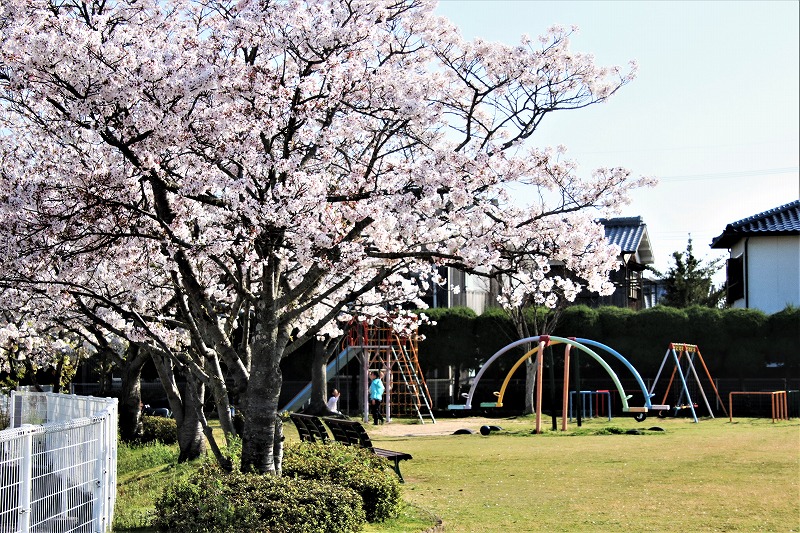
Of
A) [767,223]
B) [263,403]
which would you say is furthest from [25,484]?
[767,223]

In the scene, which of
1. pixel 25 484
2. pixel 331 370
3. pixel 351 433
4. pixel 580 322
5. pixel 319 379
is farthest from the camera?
pixel 331 370

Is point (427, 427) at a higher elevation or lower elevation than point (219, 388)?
lower

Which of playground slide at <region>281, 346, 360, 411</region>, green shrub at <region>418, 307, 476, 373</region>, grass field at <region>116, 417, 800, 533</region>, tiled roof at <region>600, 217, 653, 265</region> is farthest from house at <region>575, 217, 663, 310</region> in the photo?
grass field at <region>116, 417, 800, 533</region>

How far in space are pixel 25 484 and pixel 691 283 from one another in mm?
34687

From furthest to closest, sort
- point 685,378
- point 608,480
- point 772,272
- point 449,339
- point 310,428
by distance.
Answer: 1. point 772,272
2. point 449,339
3. point 685,378
4. point 310,428
5. point 608,480

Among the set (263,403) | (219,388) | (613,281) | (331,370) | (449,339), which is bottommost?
(331,370)

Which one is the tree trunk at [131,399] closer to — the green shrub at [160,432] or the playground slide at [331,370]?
the green shrub at [160,432]

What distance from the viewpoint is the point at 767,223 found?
3416 cm

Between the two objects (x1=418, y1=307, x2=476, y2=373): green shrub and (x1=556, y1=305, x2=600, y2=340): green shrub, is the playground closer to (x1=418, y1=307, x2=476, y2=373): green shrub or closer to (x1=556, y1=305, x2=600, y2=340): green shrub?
(x1=556, y1=305, x2=600, y2=340): green shrub

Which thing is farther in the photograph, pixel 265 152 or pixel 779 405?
pixel 779 405

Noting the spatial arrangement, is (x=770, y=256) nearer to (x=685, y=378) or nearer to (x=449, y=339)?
(x=685, y=378)

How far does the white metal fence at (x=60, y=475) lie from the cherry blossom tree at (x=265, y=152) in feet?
4.48

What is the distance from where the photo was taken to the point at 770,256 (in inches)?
1336

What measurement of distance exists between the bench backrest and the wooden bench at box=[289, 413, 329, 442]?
0.23 meters
